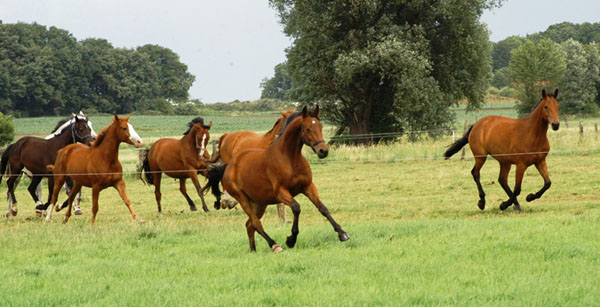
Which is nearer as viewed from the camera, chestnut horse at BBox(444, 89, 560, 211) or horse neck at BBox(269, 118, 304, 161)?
horse neck at BBox(269, 118, 304, 161)

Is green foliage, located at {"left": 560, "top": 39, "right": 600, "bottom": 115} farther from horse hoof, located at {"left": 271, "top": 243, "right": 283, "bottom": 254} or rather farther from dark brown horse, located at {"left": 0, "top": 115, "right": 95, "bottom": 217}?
horse hoof, located at {"left": 271, "top": 243, "right": 283, "bottom": 254}

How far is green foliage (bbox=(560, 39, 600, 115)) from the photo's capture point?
77.9 m

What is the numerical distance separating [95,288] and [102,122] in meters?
67.6

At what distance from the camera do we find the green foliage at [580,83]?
7794cm

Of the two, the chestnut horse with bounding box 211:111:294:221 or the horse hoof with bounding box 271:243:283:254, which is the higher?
the chestnut horse with bounding box 211:111:294:221

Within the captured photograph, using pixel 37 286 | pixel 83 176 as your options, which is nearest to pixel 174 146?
pixel 83 176

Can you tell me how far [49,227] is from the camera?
42.1 feet

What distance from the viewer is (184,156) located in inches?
652

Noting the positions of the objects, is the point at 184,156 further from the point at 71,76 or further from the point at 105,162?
the point at 71,76

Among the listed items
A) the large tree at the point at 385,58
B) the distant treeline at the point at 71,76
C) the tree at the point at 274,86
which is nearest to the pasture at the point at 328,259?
the large tree at the point at 385,58

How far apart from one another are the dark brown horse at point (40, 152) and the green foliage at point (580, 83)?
69.0 m

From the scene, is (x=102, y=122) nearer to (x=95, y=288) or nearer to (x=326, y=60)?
(x=326, y=60)

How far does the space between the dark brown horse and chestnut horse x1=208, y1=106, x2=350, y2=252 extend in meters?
7.72

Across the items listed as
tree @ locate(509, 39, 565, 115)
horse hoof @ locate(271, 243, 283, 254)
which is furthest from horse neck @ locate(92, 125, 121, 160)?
tree @ locate(509, 39, 565, 115)
